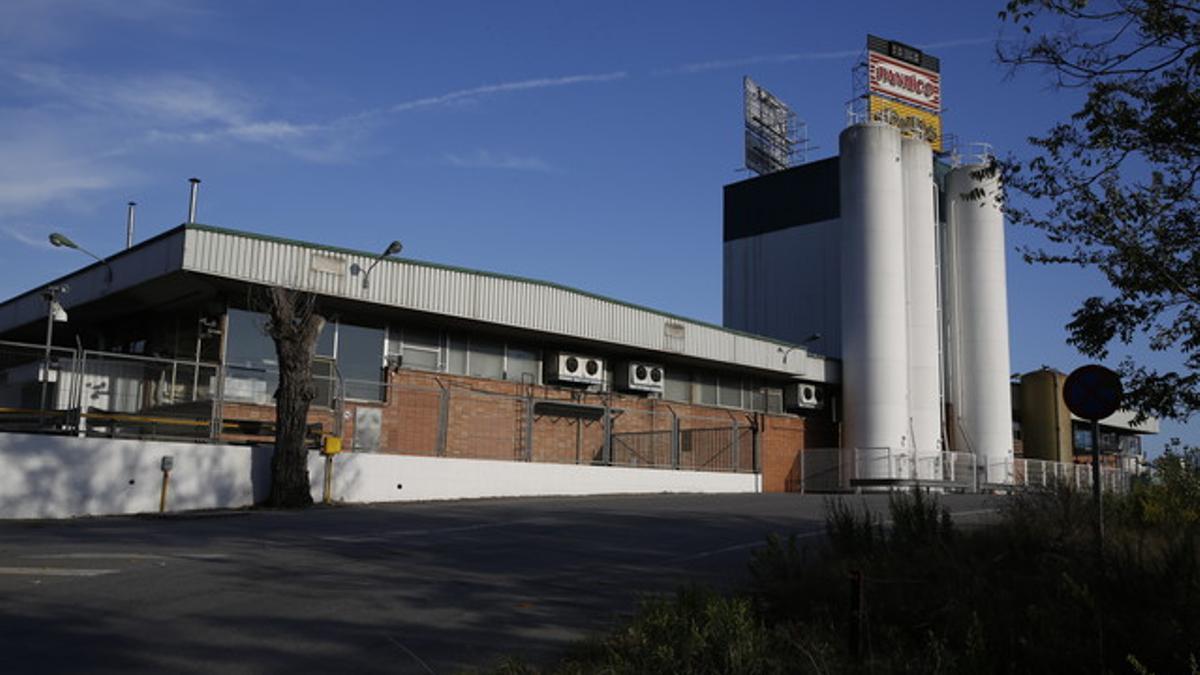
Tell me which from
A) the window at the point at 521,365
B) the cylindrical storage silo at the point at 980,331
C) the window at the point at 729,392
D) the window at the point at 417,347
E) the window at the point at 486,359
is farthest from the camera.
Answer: the cylindrical storage silo at the point at 980,331

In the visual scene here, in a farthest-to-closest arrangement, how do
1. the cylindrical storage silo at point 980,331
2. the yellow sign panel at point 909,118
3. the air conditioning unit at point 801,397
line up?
the yellow sign panel at point 909,118 → the cylindrical storage silo at point 980,331 → the air conditioning unit at point 801,397

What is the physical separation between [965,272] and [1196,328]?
101 feet

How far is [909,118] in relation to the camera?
45188mm

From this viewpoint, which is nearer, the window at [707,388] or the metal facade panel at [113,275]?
the metal facade panel at [113,275]

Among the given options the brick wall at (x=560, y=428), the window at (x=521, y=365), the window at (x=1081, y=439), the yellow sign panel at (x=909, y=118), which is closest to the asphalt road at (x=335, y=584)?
the brick wall at (x=560, y=428)

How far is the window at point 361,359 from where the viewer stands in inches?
1077

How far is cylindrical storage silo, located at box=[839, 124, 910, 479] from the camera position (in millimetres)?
38500

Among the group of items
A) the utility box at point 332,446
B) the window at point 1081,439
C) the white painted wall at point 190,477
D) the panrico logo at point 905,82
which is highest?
the panrico logo at point 905,82

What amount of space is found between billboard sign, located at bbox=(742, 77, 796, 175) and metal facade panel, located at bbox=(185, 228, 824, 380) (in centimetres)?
1922

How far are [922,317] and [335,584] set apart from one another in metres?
32.9

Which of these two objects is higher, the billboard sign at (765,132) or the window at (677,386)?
the billboard sign at (765,132)

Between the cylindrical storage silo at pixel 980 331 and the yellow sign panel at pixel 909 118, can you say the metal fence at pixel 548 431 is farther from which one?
the yellow sign panel at pixel 909 118

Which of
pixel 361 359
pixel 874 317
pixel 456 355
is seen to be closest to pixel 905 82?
pixel 874 317

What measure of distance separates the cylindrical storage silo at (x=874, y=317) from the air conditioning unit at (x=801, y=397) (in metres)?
1.07
